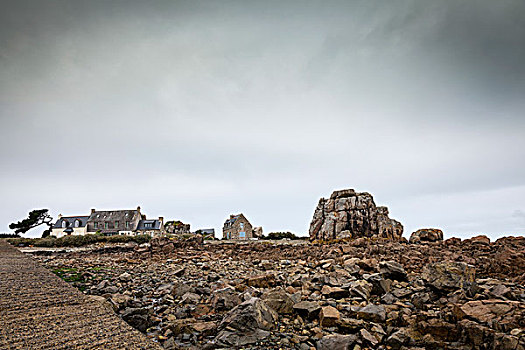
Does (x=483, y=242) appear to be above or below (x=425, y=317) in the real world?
above

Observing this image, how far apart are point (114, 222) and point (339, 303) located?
48327 mm

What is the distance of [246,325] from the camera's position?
18.0 feet

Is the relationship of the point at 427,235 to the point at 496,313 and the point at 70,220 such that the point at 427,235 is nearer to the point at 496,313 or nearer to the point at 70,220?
the point at 496,313

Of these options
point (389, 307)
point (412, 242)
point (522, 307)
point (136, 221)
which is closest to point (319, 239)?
point (412, 242)

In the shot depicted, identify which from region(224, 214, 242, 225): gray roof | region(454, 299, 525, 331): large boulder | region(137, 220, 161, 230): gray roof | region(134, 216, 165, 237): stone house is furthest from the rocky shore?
region(137, 220, 161, 230): gray roof

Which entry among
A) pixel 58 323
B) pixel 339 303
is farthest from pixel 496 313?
pixel 58 323

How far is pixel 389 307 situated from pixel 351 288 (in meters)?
1.07

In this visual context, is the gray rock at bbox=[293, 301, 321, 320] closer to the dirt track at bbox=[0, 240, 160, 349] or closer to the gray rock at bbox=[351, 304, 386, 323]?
the gray rock at bbox=[351, 304, 386, 323]

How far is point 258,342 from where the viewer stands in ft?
17.2

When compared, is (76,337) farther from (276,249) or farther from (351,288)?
(276,249)

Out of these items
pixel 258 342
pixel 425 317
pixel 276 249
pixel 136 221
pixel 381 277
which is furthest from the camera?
pixel 136 221

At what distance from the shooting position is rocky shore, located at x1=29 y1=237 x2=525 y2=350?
516 cm

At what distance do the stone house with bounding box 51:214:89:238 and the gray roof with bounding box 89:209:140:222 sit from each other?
1.66 metres

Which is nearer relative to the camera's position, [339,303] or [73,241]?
[339,303]
